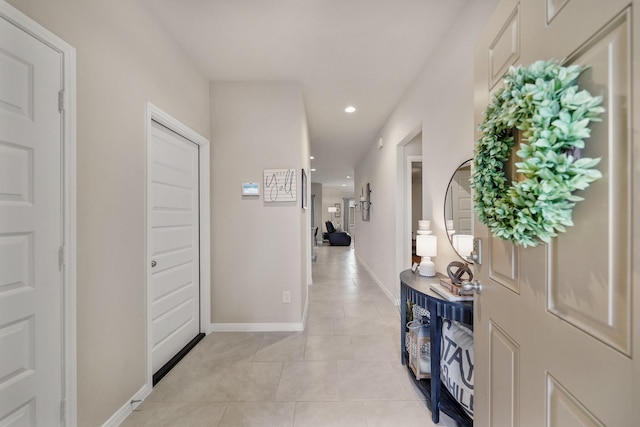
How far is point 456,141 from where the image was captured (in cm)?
198

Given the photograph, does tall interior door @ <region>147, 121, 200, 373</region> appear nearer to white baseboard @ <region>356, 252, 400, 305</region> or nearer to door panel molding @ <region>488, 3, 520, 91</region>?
door panel molding @ <region>488, 3, 520, 91</region>

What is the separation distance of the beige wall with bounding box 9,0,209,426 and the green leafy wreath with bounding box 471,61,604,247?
1.91m

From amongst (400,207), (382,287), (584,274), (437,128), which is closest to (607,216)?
(584,274)

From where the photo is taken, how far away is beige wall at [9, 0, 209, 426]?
1.35 meters

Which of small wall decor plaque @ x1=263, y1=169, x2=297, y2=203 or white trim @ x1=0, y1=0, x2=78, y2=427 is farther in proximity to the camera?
small wall decor plaque @ x1=263, y1=169, x2=297, y2=203

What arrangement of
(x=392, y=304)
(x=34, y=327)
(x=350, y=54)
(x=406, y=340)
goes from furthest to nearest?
(x=392, y=304), (x=350, y=54), (x=406, y=340), (x=34, y=327)

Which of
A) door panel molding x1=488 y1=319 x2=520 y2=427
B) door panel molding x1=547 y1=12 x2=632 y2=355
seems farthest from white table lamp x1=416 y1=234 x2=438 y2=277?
door panel molding x1=547 y1=12 x2=632 y2=355

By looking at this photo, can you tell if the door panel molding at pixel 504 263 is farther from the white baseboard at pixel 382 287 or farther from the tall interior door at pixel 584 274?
the white baseboard at pixel 382 287

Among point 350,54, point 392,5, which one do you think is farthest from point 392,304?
point 392,5

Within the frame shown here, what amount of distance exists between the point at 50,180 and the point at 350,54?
2.30 metres

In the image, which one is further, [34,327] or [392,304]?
[392,304]

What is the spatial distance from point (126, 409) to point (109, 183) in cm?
143

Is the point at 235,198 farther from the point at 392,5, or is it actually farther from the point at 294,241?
the point at 392,5

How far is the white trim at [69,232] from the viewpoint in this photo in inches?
49.5
